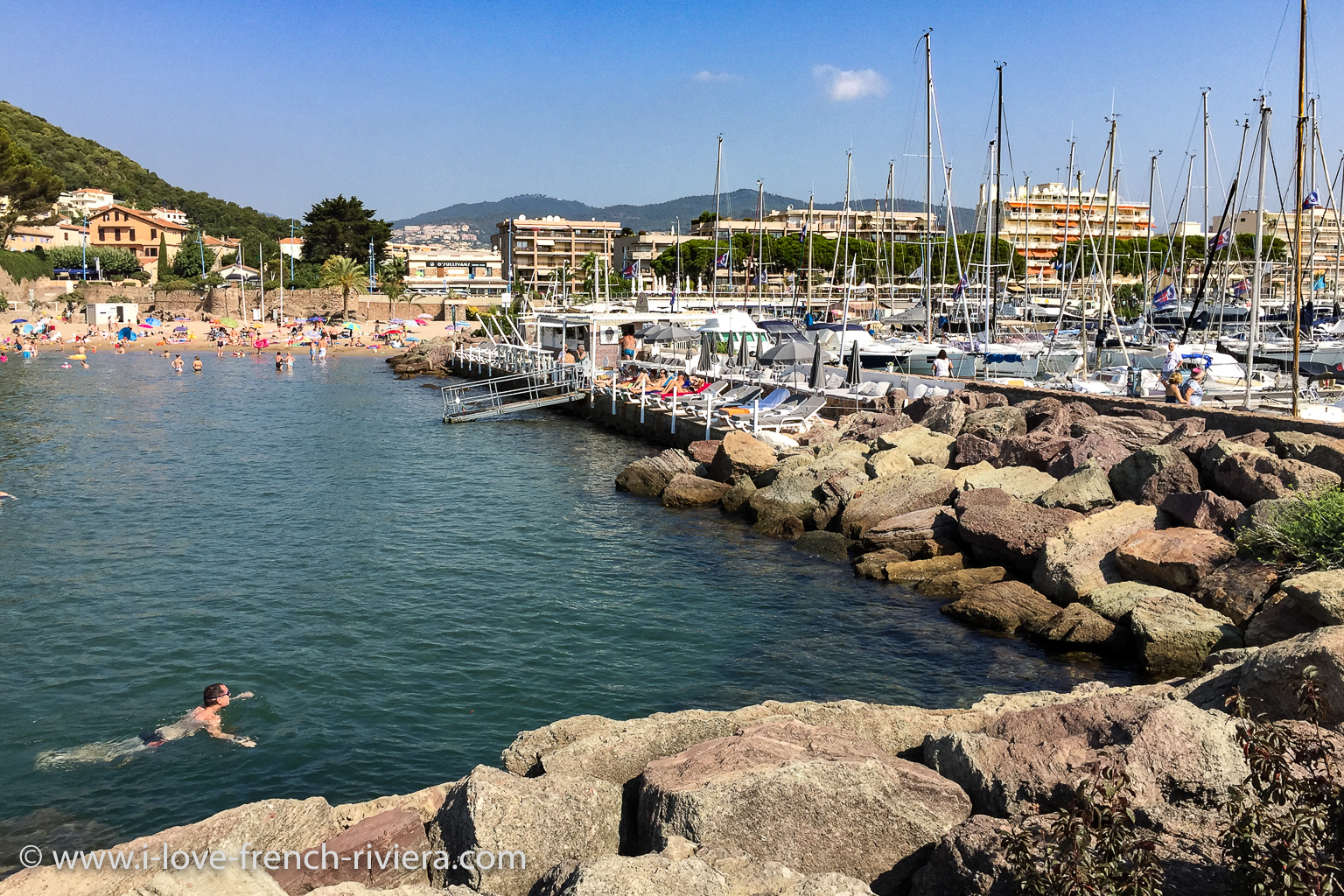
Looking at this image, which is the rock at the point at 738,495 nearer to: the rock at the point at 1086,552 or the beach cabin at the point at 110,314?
the rock at the point at 1086,552

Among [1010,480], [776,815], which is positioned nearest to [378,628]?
[776,815]

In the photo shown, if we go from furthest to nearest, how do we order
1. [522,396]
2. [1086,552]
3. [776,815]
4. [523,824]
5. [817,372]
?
[522,396] < [817,372] < [1086,552] < [523,824] < [776,815]

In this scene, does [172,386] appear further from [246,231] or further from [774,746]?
[246,231]

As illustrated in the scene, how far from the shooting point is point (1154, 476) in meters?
15.8

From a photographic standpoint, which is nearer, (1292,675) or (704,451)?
(1292,675)

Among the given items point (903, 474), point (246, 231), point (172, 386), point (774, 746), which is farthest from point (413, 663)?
point (246, 231)

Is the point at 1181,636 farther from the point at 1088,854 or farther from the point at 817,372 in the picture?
the point at 817,372

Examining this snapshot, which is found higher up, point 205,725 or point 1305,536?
point 1305,536

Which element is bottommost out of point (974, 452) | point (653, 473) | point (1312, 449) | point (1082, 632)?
point (1082, 632)

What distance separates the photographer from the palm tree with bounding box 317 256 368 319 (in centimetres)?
9250

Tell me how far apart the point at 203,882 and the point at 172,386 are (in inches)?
1932

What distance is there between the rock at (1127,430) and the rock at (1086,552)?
14.8 feet

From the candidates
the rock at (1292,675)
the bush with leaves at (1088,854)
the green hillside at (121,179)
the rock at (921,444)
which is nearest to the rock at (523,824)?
the bush with leaves at (1088,854)

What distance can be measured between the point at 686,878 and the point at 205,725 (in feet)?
24.0
